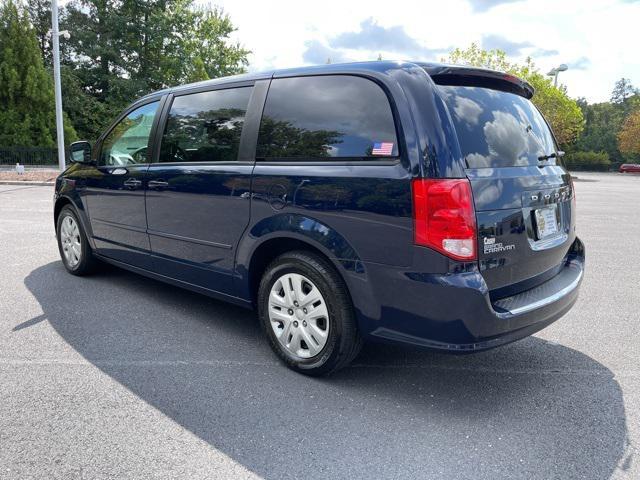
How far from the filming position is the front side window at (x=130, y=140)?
177 inches

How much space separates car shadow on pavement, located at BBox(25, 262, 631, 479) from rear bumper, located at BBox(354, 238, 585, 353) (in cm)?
44

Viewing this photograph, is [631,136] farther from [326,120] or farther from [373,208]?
[373,208]

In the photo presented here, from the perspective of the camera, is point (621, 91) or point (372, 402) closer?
point (372, 402)

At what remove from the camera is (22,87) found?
2772 centimetres

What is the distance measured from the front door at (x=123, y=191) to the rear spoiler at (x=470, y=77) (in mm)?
2585

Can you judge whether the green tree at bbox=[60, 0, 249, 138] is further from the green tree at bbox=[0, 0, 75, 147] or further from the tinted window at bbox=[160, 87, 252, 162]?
the tinted window at bbox=[160, 87, 252, 162]

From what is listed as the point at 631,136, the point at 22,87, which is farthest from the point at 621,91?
the point at 22,87

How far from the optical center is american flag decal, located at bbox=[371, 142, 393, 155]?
2.79m

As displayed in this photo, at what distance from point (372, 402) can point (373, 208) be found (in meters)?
1.12

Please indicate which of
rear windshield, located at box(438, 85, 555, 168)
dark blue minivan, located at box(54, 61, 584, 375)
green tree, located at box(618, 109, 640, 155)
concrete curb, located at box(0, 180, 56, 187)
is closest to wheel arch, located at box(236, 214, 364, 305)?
dark blue minivan, located at box(54, 61, 584, 375)

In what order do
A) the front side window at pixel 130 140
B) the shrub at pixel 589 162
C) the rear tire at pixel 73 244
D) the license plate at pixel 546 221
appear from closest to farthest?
1. the license plate at pixel 546 221
2. the front side window at pixel 130 140
3. the rear tire at pixel 73 244
4. the shrub at pixel 589 162

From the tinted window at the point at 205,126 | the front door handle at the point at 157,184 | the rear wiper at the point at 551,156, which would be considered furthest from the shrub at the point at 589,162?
the front door handle at the point at 157,184

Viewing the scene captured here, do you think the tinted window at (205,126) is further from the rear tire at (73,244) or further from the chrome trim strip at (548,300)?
the chrome trim strip at (548,300)

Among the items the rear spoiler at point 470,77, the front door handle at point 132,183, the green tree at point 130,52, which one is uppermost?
the green tree at point 130,52
